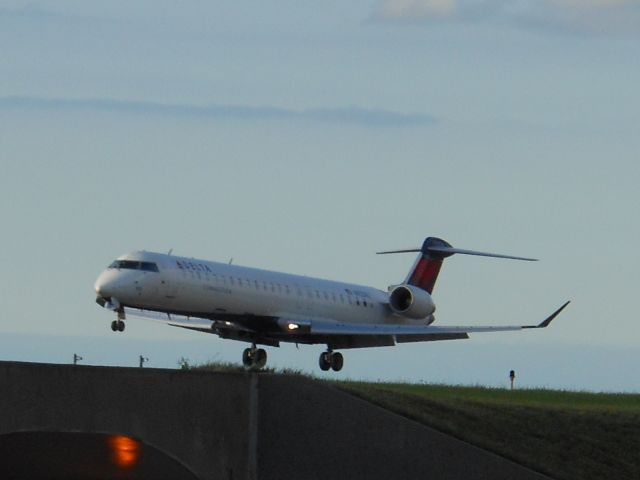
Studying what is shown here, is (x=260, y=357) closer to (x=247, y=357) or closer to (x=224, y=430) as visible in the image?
(x=247, y=357)

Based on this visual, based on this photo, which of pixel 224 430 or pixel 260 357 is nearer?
pixel 224 430

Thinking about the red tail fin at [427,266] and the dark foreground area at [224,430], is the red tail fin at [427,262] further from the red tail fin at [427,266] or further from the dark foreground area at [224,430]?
the dark foreground area at [224,430]

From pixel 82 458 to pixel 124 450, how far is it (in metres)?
1.37

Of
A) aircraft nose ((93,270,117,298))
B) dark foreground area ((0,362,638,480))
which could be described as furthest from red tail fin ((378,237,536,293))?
dark foreground area ((0,362,638,480))

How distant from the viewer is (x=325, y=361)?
1967 inches

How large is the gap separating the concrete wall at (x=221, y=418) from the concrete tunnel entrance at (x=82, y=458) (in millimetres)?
475

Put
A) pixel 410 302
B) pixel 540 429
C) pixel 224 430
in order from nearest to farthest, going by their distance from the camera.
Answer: pixel 224 430 → pixel 540 429 → pixel 410 302

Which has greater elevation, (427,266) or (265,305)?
(427,266)

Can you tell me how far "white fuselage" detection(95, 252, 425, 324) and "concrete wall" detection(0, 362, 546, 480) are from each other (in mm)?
17302

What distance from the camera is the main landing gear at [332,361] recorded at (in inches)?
1965

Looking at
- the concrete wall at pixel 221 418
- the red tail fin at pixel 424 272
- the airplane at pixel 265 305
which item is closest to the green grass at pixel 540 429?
the concrete wall at pixel 221 418

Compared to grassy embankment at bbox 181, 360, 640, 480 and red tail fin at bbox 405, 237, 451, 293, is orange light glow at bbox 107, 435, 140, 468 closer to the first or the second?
grassy embankment at bbox 181, 360, 640, 480

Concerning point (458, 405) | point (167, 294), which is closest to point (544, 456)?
point (458, 405)

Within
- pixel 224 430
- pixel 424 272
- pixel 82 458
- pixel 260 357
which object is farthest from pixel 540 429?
pixel 424 272
